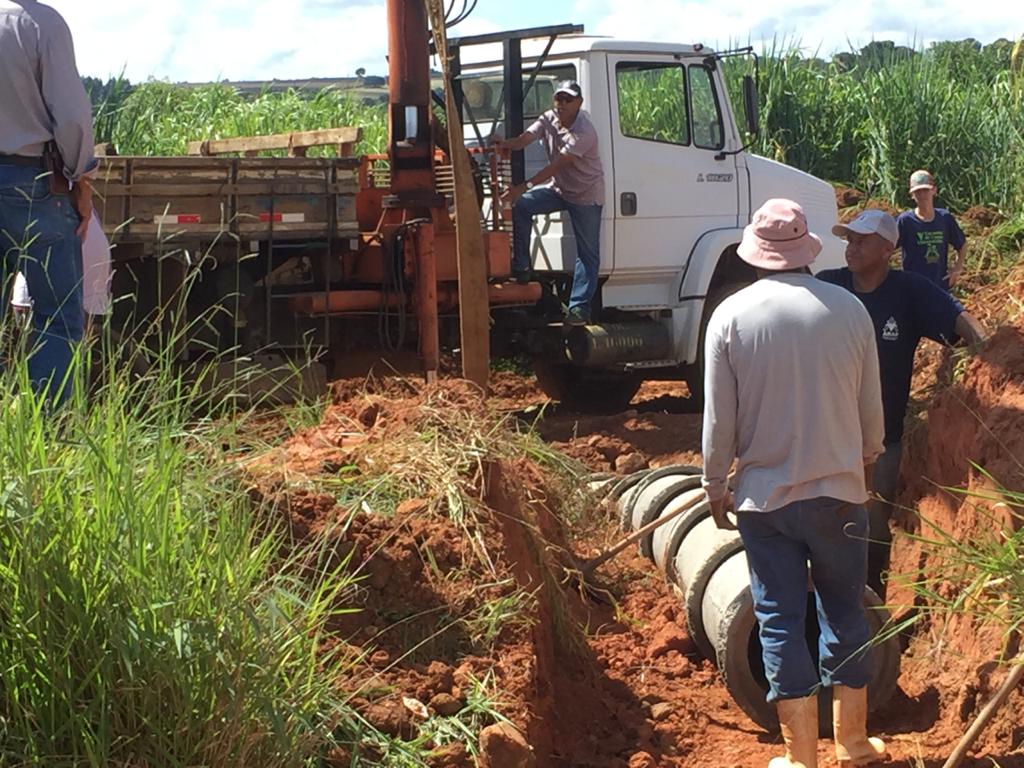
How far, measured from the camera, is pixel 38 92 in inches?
208

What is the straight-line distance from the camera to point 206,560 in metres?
3.49

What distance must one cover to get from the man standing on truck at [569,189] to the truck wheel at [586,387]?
1.30 metres

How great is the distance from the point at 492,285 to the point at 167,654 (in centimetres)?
735

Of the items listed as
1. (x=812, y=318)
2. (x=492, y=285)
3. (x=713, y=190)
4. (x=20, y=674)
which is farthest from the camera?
(x=713, y=190)

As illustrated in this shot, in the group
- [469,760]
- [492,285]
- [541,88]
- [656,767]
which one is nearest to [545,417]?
[492,285]

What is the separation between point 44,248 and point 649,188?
263 inches

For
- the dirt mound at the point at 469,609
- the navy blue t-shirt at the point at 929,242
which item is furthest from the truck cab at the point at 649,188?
the dirt mound at the point at 469,609

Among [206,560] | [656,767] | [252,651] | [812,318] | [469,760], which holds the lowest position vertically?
[656,767]

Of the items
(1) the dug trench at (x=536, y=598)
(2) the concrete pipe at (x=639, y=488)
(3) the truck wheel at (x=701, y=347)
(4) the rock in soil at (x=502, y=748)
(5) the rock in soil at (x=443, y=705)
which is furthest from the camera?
(3) the truck wheel at (x=701, y=347)

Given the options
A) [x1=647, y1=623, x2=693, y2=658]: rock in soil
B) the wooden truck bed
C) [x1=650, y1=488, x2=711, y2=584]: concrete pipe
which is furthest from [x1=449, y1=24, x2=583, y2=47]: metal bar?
[x1=647, y1=623, x2=693, y2=658]: rock in soil

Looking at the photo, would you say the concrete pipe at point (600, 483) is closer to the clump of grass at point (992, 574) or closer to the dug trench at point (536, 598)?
the dug trench at point (536, 598)

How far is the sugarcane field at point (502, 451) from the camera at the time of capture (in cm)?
346

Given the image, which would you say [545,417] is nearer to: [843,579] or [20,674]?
[843,579]

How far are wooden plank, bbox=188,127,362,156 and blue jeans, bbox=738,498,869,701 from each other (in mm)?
6539
